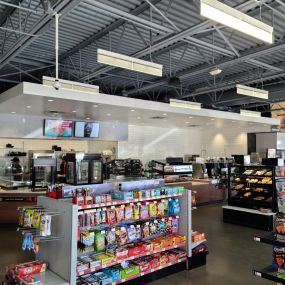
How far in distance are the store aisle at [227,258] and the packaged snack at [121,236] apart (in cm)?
80

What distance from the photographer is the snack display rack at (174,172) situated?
1035 centimetres

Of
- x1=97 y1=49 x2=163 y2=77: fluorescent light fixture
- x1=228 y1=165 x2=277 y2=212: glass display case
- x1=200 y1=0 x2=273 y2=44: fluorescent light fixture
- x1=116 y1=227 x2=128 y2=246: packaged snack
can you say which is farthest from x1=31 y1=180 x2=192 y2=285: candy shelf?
x1=228 y1=165 x2=277 y2=212: glass display case

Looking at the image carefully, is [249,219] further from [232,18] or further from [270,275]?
[232,18]

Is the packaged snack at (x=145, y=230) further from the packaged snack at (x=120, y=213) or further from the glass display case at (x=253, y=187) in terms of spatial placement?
the glass display case at (x=253, y=187)

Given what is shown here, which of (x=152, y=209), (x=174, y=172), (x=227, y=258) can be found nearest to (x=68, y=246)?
(x=152, y=209)

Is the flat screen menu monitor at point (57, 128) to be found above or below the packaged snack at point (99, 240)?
above

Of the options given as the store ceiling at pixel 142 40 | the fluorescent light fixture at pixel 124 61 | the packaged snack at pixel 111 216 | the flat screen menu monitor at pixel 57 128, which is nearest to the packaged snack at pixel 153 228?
the packaged snack at pixel 111 216

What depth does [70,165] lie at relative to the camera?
25.6 ft

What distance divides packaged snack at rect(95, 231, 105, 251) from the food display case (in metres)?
3.47

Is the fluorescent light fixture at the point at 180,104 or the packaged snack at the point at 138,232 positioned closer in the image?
the packaged snack at the point at 138,232

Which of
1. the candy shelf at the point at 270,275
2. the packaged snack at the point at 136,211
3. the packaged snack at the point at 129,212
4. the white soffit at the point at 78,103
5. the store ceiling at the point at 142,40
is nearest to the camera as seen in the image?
the candy shelf at the point at 270,275

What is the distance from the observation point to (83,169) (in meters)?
7.64

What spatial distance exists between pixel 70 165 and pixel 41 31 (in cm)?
337

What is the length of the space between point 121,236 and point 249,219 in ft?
15.4
